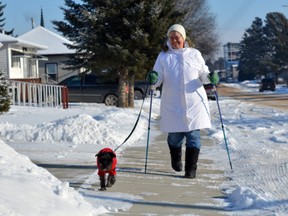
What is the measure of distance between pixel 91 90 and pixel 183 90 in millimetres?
20374

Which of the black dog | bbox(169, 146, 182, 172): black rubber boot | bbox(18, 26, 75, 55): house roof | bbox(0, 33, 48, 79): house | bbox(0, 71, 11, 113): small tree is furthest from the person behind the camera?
bbox(18, 26, 75, 55): house roof

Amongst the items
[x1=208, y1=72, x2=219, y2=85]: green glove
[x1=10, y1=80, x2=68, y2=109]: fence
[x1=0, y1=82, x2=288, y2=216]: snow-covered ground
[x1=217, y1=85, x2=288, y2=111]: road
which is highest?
[x1=208, y1=72, x2=219, y2=85]: green glove

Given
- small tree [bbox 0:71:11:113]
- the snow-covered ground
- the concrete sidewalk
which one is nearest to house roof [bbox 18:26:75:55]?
small tree [bbox 0:71:11:113]

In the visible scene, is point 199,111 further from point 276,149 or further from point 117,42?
point 117,42

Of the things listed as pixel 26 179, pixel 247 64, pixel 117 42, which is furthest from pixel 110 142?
pixel 247 64

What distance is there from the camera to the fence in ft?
66.5

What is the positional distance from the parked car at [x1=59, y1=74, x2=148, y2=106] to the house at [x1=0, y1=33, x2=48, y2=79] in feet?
18.2

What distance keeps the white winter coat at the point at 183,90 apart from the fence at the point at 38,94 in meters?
13.9

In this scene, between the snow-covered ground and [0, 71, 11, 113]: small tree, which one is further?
[0, 71, 11, 113]: small tree

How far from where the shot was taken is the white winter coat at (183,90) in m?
6.58

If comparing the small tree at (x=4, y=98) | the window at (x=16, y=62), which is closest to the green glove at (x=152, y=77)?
the small tree at (x=4, y=98)

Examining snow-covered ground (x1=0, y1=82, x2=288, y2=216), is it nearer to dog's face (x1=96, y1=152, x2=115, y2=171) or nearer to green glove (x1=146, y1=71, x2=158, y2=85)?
dog's face (x1=96, y1=152, x2=115, y2=171)

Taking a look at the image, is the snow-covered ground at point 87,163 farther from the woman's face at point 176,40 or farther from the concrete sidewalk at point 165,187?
the woman's face at point 176,40

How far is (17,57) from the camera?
34.8 meters
